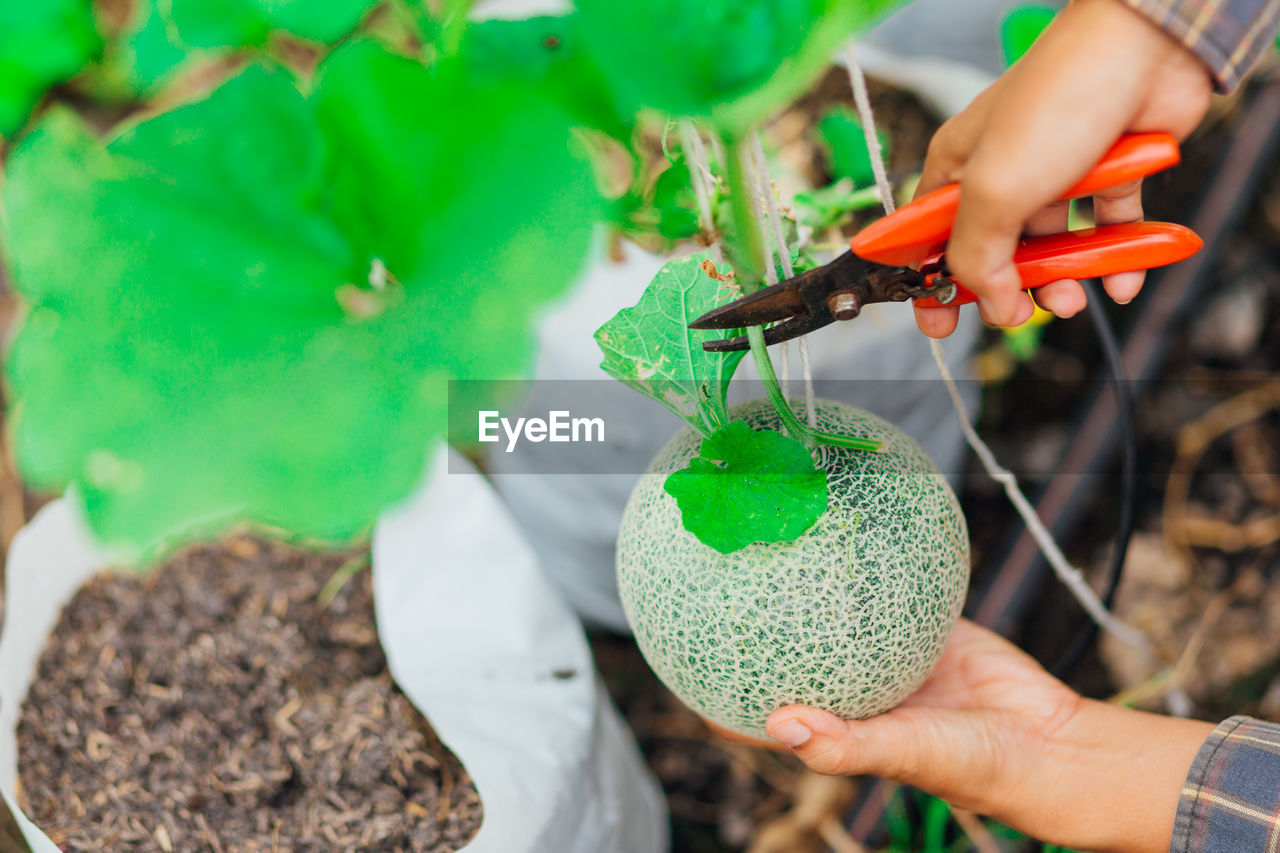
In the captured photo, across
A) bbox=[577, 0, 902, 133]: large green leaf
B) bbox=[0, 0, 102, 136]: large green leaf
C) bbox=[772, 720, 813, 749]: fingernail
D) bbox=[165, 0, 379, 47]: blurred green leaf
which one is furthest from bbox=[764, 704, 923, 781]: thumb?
bbox=[0, 0, 102, 136]: large green leaf

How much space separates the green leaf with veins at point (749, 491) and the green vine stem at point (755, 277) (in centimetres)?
3

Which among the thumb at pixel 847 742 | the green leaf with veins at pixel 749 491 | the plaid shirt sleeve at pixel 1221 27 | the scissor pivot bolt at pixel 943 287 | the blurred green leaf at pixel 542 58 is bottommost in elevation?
the thumb at pixel 847 742

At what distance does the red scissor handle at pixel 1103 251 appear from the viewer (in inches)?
18.5

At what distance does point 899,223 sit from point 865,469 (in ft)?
0.50

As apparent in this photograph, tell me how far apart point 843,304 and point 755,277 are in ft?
0.17

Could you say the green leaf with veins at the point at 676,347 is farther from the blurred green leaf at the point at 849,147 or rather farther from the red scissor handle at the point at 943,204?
the blurred green leaf at the point at 849,147

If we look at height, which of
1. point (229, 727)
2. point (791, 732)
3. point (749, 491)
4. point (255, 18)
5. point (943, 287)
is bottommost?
point (229, 727)

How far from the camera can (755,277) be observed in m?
0.49

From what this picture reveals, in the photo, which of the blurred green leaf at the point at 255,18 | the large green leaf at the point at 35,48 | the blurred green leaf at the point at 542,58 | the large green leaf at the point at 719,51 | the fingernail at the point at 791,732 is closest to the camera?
the large green leaf at the point at 719,51

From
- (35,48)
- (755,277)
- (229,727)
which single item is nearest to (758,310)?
(755,277)

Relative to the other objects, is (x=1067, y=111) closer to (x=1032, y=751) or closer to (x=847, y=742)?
(x=847, y=742)

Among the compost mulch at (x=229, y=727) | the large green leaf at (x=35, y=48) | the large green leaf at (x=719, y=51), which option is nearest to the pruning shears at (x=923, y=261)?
the large green leaf at (x=719, y=51)

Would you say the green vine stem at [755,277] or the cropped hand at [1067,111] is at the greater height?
the cropped hand at [1067,111]

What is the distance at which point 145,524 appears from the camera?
2.07 feet
